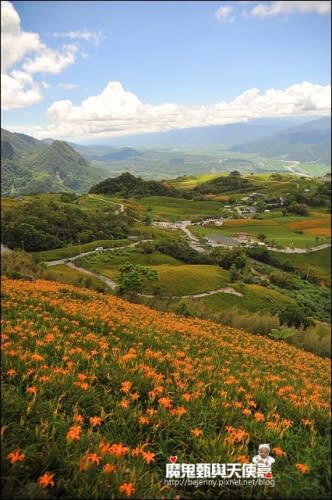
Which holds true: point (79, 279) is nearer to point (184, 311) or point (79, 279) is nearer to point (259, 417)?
point (184, 311)

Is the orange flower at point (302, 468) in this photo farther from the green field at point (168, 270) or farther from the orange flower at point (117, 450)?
the green field at point (168, 270)

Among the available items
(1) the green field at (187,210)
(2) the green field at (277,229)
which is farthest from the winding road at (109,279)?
(1) the green field at (187,210)

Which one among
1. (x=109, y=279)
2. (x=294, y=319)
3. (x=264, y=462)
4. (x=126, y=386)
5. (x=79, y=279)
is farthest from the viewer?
(x=109, y=279)

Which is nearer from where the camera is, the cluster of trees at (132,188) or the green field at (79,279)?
the green field at (79,279)

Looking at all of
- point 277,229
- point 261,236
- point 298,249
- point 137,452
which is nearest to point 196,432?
point 137,452

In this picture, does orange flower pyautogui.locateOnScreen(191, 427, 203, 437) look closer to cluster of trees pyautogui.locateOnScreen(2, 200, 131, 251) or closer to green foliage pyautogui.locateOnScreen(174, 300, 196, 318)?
green foliage pyautogui.locateOnScreen(174, 300, 196, 318)

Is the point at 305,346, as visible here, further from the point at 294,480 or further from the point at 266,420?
the point at 294,480
